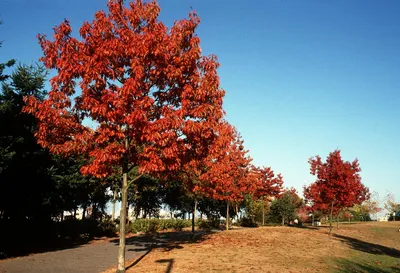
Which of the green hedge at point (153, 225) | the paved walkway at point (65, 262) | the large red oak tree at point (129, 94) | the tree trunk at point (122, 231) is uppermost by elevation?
the large red oak tree at point (129, 94)

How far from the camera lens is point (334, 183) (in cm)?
2681

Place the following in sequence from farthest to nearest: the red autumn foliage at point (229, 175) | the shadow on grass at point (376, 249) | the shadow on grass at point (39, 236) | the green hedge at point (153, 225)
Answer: the green hedge at point (153, 225) < the red autumn foliage at point (229, 175) < the shadow on grass at point (376, 249) < the shadow on grass at point (39, 236)

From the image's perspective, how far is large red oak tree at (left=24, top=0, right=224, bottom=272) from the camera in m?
9.68

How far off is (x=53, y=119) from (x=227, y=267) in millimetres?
8073

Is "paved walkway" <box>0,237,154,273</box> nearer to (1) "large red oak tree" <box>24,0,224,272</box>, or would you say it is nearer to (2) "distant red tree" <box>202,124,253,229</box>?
(1) "large red oak tree" <box>24,0,224,272</box>

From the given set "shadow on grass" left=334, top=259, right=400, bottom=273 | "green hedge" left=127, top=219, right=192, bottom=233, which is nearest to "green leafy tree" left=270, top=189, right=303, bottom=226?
"green hedge" left=127, top=219, right=192, bottom=233

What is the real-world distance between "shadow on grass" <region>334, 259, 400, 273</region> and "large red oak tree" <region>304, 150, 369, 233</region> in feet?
40.4

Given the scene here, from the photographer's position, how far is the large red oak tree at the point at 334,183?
2642cm

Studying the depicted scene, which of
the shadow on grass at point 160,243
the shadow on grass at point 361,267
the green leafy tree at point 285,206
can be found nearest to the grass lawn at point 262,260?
the shadow on grass at point 361,267

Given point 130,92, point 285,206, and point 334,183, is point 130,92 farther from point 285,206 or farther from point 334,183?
point 285,206

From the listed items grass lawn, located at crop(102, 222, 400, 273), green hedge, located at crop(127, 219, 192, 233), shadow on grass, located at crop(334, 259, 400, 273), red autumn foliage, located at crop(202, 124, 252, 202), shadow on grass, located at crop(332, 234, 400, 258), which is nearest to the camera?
grass lawn, located at crop(102, 222, 400, 273)

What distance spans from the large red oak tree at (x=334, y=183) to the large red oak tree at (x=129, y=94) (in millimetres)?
19259

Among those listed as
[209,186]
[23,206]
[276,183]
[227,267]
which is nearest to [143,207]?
[276,183]

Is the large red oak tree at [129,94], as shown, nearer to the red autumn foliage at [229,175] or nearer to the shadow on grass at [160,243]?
the shadow on grass at [160,243]
